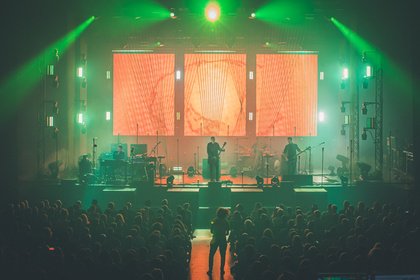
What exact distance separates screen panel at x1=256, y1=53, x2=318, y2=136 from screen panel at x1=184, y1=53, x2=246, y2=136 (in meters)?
0.84

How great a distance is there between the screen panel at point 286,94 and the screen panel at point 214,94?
84 centimetres

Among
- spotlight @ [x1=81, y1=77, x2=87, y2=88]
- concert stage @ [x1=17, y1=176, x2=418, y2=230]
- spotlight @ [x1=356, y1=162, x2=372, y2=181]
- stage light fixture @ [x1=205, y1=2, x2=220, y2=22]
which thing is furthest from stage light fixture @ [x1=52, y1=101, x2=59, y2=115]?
spotlight @ [x1=356, y1=162, x2=372, y2=181]

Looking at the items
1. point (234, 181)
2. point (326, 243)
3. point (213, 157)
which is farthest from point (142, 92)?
point (326, 243)

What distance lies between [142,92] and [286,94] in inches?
262

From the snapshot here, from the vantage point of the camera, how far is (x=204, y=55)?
91.2 feet

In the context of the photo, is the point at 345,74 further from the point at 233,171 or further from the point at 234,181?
the point at 234,181

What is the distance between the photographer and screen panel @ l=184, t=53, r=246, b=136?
27797 millimetres

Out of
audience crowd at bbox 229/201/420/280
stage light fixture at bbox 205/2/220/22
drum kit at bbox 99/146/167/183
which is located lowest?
audience crowd at bbox 229/201/420/280

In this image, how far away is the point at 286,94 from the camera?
1102 inches

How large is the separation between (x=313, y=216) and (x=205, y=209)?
598cm

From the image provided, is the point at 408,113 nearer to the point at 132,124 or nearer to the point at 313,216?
the point at 313,216

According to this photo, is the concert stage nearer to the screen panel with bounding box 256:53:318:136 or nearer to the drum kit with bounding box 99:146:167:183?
the drum kit with bounding box 99:146:167:183

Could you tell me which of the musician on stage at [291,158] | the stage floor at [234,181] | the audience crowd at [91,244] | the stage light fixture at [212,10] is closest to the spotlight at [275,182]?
the stage floor at [234,181]

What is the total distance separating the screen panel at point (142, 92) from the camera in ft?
91.2
